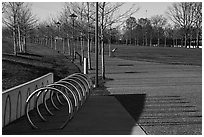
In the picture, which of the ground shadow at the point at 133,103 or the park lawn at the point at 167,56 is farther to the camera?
the park lawn at the point at 167,56

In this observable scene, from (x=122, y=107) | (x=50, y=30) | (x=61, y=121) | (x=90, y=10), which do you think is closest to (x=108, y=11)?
(x=90, y=10)

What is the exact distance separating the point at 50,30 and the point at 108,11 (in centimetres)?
3497

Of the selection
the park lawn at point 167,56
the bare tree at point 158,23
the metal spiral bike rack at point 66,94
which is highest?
the bare tree at point 158,23

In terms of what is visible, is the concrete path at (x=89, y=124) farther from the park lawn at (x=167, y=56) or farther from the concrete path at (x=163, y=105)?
the park lawn at (x=167, y=56)

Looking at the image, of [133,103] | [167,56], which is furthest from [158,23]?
[133,103]

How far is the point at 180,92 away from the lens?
40.5 ft

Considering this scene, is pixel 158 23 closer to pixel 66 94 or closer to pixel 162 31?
pixel 162 31

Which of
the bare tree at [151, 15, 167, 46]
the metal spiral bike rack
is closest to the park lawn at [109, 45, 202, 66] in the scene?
the metal spiral bike rack

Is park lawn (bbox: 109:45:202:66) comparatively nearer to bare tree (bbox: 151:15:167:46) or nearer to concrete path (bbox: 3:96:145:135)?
concrete path (bbox: 3:96:145:135)

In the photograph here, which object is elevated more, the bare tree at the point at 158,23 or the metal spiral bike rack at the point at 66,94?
the bare tree at the point at 158,23

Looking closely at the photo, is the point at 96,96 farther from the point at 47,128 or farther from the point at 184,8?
the point at 184,8

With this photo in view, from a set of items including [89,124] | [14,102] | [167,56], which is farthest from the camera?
[167,56]

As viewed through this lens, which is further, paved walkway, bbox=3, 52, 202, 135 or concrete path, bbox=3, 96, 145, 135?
paved walkway, bbox=3, 52, 202, 135

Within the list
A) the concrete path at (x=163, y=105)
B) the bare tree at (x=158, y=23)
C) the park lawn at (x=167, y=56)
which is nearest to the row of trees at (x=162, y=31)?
the bare tree at (x=158, y=23)
